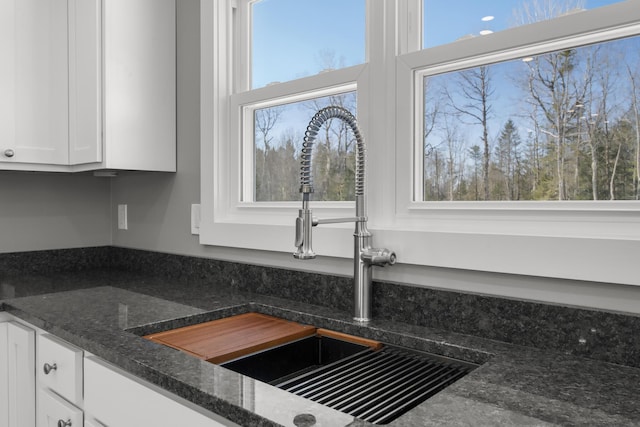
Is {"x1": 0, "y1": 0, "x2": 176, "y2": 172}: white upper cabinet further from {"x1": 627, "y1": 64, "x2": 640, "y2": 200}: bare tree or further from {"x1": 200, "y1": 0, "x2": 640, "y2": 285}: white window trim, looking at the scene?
{"x1": 627, "y1": 64, "x2": 640, "y2": 200}: bare tree

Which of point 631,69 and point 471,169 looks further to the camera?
point 471,169

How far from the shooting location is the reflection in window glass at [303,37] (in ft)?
5.33

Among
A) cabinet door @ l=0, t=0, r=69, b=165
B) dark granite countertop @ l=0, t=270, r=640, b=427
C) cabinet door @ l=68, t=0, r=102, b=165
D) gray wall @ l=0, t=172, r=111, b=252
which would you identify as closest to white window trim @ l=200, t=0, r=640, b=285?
dark granite countertop @ l=0, t=270, r=640, b=427

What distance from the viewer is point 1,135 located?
193cm

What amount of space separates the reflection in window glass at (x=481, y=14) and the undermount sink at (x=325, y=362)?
86cm

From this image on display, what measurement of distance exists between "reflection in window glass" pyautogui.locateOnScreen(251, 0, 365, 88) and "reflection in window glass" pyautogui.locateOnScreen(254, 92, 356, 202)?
0.12 m

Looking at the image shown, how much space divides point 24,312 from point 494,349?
1.29 meters

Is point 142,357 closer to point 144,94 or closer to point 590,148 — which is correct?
point 590,148

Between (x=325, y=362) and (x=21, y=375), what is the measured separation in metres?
0.93

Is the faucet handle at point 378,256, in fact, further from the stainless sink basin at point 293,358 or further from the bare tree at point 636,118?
the bare tree at point 636,118

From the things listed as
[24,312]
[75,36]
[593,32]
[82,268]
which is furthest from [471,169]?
[82,268]

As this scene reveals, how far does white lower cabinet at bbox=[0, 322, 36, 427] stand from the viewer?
4.87 feet

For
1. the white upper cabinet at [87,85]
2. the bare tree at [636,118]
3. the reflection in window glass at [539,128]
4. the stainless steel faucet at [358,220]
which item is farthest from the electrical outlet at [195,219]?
the bare tree at [636,118]

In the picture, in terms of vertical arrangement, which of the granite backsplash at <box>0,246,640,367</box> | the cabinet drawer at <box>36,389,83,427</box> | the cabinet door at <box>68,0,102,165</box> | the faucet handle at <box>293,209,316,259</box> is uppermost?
the cabinet door at <box>68,0,102,165</box>
